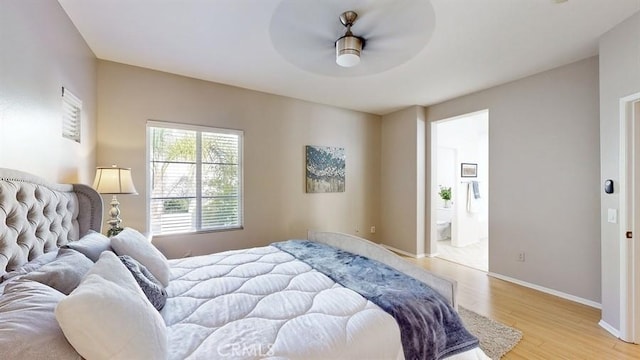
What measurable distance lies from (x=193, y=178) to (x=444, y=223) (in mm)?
5233

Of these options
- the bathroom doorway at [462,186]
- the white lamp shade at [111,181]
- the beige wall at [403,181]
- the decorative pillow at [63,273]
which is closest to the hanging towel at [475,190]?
the bathroom doorway at [462,186]

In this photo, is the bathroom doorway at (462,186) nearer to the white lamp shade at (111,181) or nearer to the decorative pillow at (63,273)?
the white lamp shade at (111,181)

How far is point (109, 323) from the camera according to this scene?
805mm

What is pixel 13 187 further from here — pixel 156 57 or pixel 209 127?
pixel 209 127

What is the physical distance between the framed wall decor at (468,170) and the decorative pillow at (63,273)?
Result: 6.34m

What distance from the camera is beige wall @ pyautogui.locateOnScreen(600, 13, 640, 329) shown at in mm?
2115

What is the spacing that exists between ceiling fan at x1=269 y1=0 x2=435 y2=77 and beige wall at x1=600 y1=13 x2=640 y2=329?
5.11ft

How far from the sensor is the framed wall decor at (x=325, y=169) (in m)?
4.29

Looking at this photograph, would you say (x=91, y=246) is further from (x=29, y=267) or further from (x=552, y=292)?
(x=552, y=292)

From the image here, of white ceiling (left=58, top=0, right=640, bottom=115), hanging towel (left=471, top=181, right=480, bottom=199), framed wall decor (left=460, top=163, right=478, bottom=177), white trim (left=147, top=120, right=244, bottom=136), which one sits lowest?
hanging towel (left=471, top=181, right=480, bottom=199)

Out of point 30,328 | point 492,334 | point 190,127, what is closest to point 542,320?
point 492,334

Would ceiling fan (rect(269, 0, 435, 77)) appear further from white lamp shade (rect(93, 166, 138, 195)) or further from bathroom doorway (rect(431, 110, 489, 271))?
bathroom doorway (rect(431, 110, 489, 271))

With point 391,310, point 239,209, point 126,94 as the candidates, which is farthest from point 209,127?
point 391,310

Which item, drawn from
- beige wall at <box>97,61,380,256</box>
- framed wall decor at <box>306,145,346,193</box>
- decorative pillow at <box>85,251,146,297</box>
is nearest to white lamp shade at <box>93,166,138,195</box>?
beige wall at <box>97,61,380,256</box>
